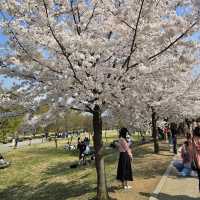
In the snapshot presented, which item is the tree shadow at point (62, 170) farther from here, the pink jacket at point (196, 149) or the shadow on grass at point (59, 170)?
the pink jacket at point (196, 149)

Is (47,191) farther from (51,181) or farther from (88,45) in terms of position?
(88,45)

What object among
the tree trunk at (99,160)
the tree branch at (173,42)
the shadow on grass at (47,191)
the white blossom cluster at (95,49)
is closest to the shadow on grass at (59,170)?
the shadow on grass at (47,191)

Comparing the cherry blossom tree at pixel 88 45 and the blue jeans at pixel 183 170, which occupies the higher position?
the cherry blossom tree at pixel 88 45

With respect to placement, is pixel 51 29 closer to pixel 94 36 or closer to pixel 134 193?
pixel 94 36

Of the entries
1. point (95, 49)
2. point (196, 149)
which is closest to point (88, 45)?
point (95, 49)

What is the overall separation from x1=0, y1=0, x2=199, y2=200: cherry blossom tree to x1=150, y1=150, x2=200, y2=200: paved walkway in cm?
290

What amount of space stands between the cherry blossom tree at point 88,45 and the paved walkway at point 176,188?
2898mm

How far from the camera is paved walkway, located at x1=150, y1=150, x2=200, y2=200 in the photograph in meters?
11.6

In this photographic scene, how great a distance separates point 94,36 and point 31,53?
171 cm

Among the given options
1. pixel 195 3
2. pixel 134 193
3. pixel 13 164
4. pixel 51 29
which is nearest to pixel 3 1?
pixel 51 29

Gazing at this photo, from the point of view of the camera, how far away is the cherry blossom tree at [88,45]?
384 inches

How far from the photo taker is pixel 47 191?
17.9 metres

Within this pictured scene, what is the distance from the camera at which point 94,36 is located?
11.2 meters

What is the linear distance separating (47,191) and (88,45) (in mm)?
9702
